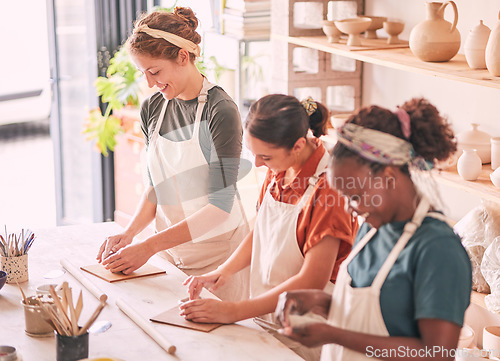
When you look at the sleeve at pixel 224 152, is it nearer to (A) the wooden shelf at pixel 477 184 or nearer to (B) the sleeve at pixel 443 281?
(A) the wooden shelf at pixel 477 184

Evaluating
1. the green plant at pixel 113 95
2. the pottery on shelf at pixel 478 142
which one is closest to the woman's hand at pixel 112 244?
the pottery on shelf at pixel 478 142

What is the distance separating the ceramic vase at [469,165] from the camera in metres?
2.64

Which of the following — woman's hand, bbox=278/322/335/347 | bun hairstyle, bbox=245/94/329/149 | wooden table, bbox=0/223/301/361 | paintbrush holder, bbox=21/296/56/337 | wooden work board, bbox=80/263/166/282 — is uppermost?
bun hairstyle, bbox=245/94/329/149

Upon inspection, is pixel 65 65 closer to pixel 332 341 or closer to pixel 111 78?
pixel 111 78

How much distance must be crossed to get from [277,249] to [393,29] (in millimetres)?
1729

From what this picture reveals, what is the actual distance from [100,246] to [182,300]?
1.81 feet

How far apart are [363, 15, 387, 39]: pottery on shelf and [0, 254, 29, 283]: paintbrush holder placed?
6.80 ft

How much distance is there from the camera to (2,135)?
743cm

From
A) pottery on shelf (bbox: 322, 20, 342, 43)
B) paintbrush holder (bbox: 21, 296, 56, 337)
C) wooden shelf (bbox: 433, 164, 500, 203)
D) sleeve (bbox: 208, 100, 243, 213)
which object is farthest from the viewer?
pottery on shelf (bbox: 322, 20, 342, 43)

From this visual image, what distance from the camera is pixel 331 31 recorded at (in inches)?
130

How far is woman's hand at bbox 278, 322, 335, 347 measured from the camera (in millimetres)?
1410

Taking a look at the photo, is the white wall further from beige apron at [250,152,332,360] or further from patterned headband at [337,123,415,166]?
patterned headband at [337,123,415,166]

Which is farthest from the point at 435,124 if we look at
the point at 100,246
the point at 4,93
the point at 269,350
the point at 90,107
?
the point at 4,93

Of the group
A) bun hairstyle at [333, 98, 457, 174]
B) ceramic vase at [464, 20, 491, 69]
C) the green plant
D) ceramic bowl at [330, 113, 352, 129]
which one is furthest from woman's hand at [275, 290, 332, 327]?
the green plant
